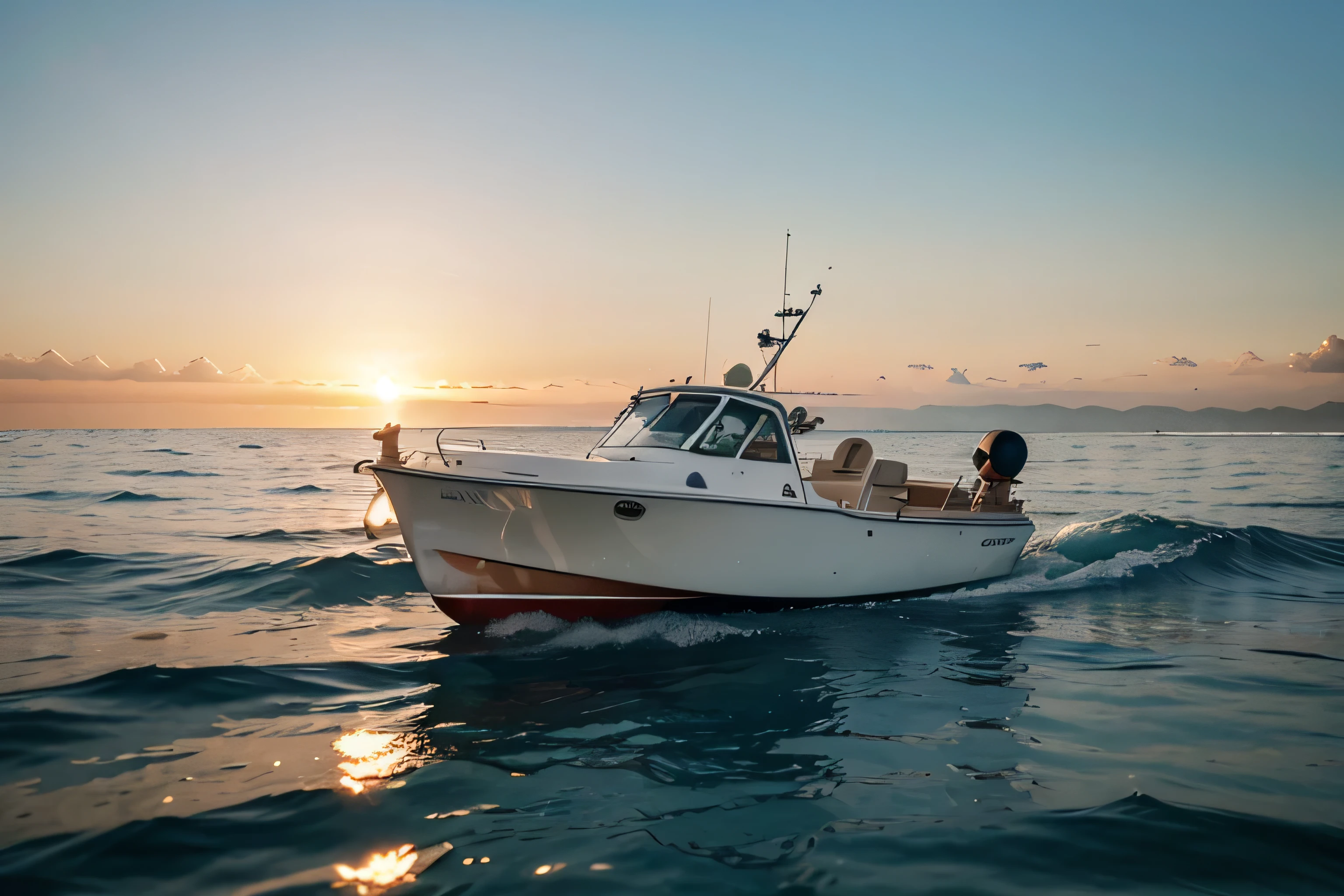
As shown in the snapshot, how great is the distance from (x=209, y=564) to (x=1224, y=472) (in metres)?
45.0

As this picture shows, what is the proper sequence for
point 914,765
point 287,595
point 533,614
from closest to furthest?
1. point 914,765
2. point 533,614
3. point 287,595

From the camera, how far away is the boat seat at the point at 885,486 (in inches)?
384

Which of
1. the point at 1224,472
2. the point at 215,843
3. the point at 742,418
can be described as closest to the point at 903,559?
the point at 742,418

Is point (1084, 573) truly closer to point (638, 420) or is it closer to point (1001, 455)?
point (1001, 455)

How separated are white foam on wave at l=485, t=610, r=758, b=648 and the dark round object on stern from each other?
5.12 metres

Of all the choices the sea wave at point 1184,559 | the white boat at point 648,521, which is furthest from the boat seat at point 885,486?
the sea wave at point 1184,559

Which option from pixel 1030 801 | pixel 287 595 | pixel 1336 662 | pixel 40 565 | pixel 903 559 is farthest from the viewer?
pixel 40 565

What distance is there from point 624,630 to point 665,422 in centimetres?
251

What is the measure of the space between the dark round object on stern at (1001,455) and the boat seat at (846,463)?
165 centimetres

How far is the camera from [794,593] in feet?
28.5

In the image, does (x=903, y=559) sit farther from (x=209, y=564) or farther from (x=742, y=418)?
(x=209, y=564)

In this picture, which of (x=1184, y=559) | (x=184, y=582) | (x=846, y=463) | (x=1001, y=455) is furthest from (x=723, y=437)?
(x=1184, y=559)

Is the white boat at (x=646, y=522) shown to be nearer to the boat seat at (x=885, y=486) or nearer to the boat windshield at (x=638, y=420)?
the boat windshield at (x=638, y=420)

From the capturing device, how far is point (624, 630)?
8133 millimetres
